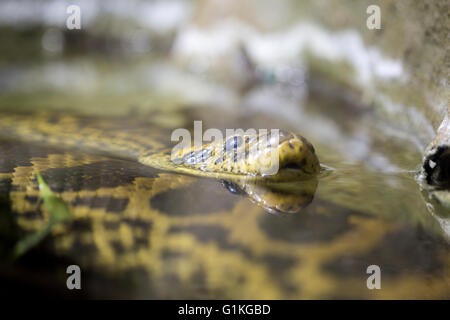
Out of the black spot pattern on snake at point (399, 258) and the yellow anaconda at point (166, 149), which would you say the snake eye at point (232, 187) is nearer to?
the yellow anaconda at point (166, 149)

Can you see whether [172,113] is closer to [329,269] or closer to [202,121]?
[202,121]

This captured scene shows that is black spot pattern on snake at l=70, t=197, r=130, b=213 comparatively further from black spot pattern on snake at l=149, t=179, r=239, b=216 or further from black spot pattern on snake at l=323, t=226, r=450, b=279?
black spot pattern on snake at l=323, t=226, r=450, b=279

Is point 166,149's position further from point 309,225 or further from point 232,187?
point 309,225

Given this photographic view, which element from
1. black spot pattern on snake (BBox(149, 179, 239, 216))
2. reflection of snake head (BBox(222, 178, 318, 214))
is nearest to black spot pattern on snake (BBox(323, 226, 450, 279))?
reflection of snake head (BBox(222, 178, 318, 214))

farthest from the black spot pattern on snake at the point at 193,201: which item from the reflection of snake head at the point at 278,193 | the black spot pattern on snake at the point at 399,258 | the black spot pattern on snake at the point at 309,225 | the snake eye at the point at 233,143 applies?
the black spot pattern on snake at the point at 399,258

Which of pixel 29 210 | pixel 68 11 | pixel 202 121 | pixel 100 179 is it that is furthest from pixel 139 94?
pixel 68 11

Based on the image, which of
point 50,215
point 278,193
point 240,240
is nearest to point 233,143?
point 278,193
